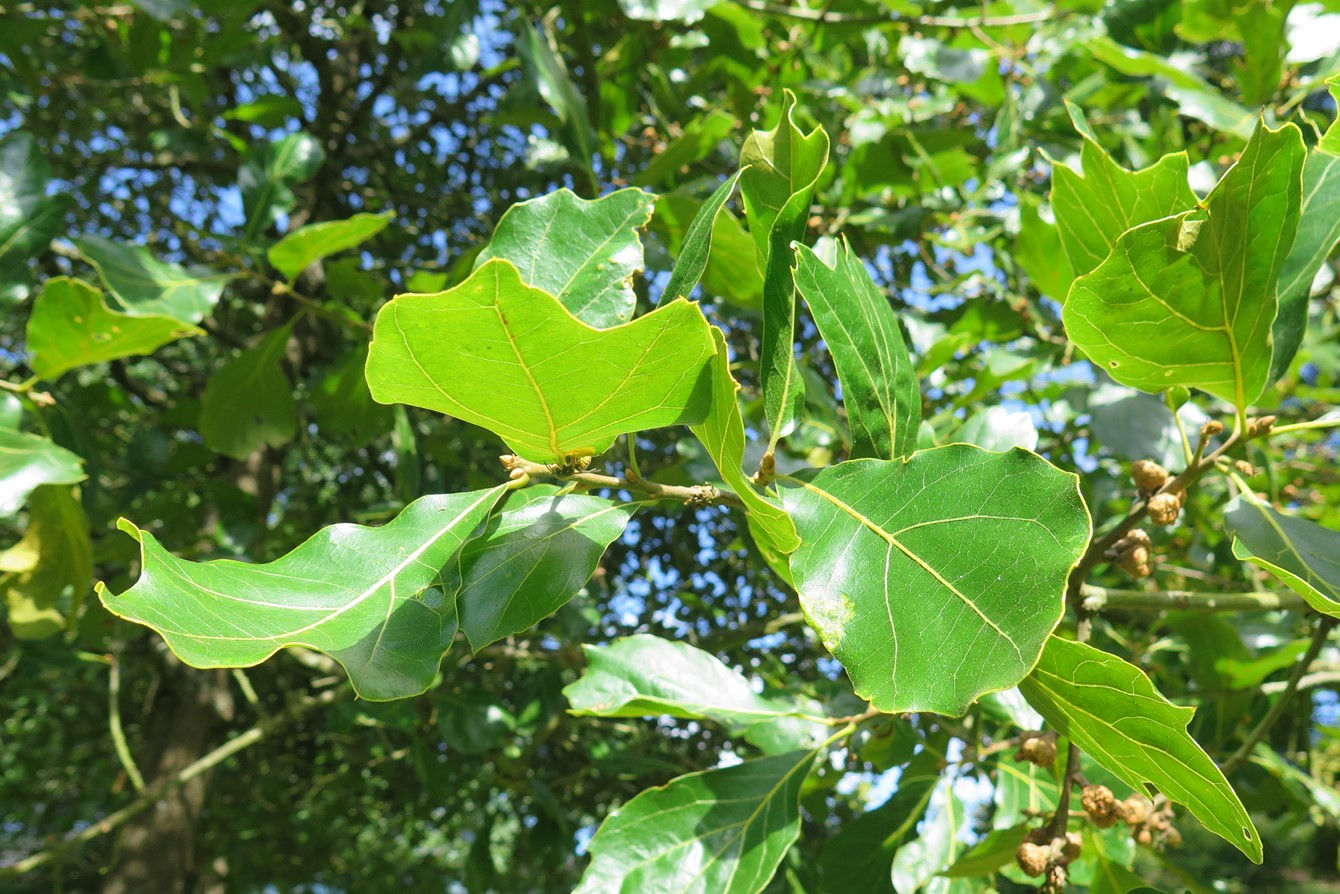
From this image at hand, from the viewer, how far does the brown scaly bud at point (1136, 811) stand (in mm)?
1189

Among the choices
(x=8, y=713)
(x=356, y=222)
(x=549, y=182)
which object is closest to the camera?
(x=356, y=222)

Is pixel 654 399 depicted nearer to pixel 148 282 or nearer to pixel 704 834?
pixel 704 834

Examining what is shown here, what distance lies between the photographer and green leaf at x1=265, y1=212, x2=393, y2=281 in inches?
64.1

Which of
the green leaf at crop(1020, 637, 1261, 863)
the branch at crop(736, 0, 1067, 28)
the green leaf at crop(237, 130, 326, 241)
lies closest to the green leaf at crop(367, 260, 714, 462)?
the green leaf at crop(1020, 637, 1261, 863)

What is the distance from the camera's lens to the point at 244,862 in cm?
370

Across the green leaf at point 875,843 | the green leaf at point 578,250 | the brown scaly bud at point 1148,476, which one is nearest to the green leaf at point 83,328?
the green leaf at point 578,250

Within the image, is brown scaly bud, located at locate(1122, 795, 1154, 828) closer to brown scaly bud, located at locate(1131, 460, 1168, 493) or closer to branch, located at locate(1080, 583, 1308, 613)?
branch, located at locate(1080, 583, 1308, 613)

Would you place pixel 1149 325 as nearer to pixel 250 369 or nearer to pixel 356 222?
pixel 356 222

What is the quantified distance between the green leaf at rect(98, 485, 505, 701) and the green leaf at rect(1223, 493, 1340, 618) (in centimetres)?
72

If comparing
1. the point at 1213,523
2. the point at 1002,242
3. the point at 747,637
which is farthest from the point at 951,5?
the point at 747,637

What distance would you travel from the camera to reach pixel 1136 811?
1.21 metres

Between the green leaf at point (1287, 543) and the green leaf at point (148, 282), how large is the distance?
1.69 m

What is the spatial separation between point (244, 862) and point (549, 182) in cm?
292

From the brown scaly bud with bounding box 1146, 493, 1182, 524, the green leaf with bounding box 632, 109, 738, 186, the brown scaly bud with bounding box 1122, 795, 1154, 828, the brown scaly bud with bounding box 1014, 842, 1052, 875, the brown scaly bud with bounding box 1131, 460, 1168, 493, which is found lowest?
the brown scaly bud with bounding box 1122, 795, 1154, 828
